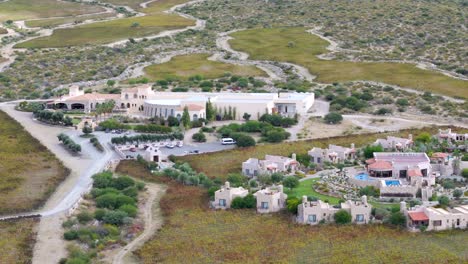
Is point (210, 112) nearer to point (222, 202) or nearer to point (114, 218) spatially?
point (222, 202)

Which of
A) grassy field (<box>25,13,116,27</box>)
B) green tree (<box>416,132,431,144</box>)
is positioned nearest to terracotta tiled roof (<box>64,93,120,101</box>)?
green tree (<box>416,132,431,144</box>)

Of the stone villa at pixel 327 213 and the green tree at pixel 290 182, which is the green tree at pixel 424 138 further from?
the stone villa at pixel 327 213

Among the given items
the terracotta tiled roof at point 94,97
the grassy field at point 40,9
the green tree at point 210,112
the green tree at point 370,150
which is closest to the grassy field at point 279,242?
the green tree at point 370,150

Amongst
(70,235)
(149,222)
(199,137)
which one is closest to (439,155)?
(199,137)

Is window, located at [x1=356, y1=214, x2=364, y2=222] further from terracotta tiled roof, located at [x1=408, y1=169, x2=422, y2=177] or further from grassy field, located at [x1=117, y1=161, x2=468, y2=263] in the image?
terracotta tiled roof, located at [x1=408, y1=169, x2=422, y2=177]

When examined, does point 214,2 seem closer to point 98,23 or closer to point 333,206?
point 98,23
